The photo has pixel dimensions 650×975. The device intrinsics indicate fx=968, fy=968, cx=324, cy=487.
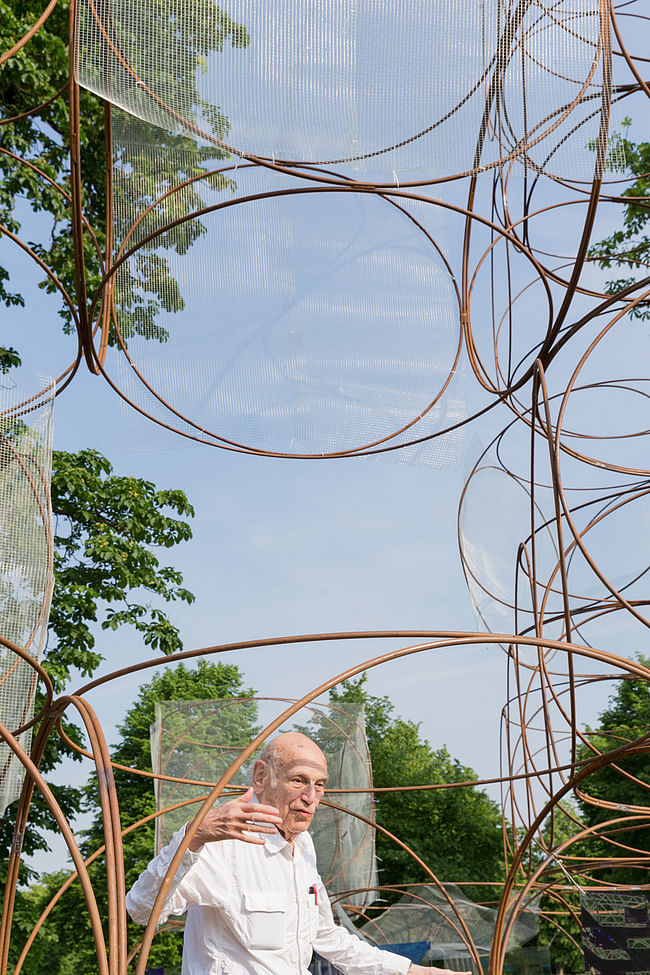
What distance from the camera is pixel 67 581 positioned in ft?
45.7

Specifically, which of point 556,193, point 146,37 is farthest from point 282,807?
point 556,193

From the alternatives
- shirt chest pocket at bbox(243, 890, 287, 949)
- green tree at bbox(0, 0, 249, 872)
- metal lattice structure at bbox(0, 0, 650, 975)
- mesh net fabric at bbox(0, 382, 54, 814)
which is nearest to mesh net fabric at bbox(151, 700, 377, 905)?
green tree at bbox(0, 0, 249, 872)

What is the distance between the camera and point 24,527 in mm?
5719

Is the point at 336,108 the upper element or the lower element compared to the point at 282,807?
upper

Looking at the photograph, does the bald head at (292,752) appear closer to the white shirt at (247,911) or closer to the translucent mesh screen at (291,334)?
the white shirt at (247,911)

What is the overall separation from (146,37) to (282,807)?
10.2ft

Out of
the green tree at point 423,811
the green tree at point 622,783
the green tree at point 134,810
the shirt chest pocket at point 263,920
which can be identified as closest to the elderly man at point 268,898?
the shirt chest pocket at point 263,920

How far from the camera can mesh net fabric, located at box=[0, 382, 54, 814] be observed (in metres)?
5.52

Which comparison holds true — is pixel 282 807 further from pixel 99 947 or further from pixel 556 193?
pixel 556 193

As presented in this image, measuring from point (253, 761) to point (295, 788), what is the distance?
26.9ft

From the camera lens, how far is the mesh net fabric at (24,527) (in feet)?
18.1

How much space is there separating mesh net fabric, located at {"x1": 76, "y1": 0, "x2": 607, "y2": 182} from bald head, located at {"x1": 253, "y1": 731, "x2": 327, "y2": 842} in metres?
2.33

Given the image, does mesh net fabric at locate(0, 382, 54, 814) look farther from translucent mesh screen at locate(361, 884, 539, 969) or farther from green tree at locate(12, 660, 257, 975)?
green tree at locate(12, 660, 257, 975)

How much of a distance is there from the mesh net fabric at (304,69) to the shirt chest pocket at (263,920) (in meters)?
2.82
